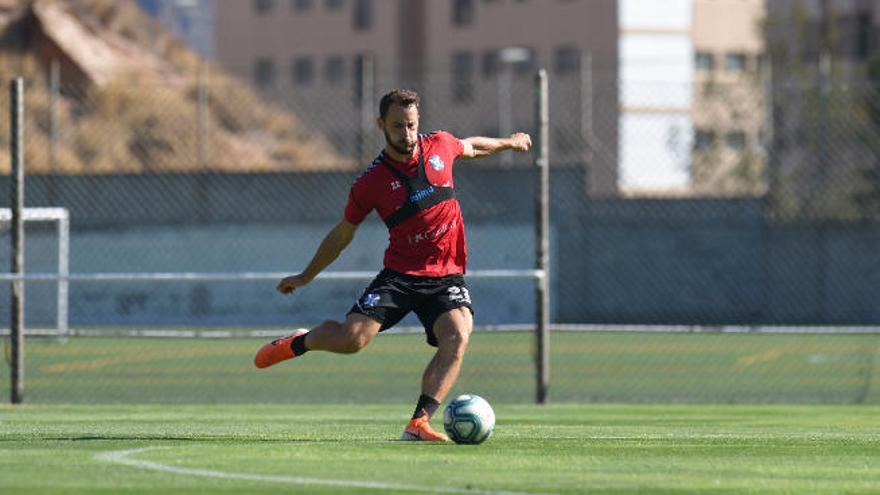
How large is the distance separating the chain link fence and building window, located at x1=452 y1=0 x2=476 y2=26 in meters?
27.7

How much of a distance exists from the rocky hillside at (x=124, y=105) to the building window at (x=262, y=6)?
84.1 feet

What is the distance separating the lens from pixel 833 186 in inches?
1382

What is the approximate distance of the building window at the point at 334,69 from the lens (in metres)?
72.2

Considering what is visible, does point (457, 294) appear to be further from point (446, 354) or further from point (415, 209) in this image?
point (415, 209)

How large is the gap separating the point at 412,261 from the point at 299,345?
841 mm

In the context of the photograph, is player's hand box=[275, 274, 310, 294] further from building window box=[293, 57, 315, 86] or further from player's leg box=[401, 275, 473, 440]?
building window box=[293, 57, 315, 86]

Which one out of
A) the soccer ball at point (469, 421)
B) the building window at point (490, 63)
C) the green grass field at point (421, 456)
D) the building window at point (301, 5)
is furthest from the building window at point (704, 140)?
the building window at point (301, 5)

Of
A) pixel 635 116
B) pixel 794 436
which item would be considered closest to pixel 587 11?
pixel 635 116

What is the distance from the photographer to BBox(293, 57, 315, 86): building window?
242 ft

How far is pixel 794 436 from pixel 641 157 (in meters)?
40.2

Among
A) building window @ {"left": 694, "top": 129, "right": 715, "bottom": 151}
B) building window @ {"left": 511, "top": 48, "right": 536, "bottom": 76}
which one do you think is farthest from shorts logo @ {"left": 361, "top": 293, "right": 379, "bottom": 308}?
building window @ {"left": 511, "top": 48, "right": 536, "bottom": 76}

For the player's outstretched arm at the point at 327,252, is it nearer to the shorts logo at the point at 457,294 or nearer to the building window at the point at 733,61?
the shorts logo at the point at 457,294

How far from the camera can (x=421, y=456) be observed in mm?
10234

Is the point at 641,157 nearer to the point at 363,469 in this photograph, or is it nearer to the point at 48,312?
the point at 48,312
